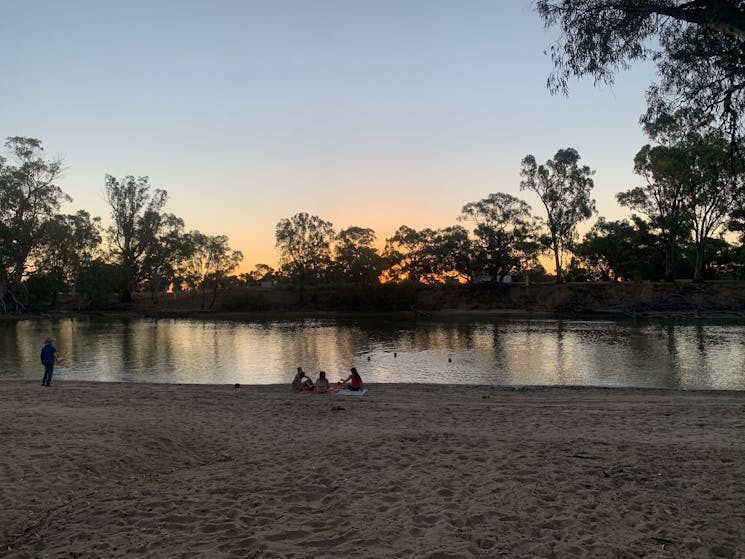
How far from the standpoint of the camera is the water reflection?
25000 millimetres

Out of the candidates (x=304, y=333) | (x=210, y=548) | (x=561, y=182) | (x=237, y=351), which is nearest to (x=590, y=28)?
(x=210, y=548)

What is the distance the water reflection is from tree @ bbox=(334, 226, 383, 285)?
39.6 m

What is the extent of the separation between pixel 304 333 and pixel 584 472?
1737 inches

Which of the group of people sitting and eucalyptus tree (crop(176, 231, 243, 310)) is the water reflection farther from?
eucalyptus tree (crop(176, 231, 243, 310))

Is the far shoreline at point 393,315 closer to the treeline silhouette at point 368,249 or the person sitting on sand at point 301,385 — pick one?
the treeline silhouette at point 368,249

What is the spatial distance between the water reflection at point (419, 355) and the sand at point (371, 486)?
11720 mm

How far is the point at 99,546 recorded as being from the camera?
582 centimetres

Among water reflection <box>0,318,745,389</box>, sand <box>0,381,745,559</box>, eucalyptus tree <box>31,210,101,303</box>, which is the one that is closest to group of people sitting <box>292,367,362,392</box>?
sand <box>0,381,745,559</box>

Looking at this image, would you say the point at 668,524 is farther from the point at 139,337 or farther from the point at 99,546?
the point at 139,337

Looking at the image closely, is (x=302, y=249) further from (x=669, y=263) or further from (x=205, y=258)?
(x=669, y=263)

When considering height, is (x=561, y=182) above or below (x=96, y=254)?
above

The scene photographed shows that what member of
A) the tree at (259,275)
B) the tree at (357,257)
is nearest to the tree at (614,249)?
the tree at (357,257)

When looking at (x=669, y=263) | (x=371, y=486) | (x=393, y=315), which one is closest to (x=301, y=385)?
(x=371, y=486)

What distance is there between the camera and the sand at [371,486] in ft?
19.3
